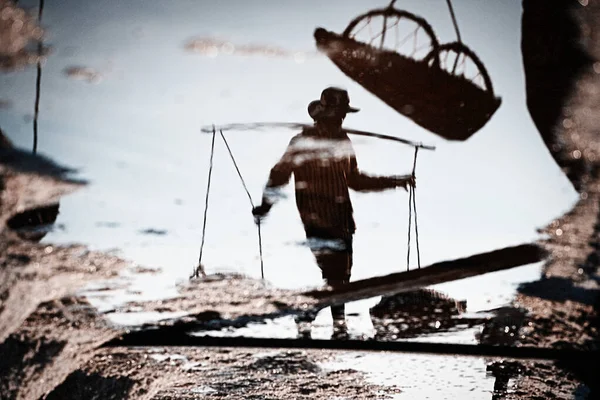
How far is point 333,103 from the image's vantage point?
1525 mm

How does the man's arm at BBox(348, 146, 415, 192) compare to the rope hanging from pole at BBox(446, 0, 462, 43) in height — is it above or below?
below

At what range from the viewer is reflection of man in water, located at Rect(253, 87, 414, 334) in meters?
1.61

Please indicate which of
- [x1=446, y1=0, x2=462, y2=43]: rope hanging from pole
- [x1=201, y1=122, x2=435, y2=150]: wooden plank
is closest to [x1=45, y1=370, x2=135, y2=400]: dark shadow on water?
[x1=201, y1=122, x2=435, y2=150]: wooden plank

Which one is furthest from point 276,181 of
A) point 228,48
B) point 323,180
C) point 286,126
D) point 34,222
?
point 34,222

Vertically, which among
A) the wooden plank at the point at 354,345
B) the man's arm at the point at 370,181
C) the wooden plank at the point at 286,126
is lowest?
the wooden plank at the point at 354,345

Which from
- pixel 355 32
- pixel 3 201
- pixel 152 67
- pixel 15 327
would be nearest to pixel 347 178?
pixel 355 32

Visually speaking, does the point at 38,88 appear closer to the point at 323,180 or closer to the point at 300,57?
the point at 300,57

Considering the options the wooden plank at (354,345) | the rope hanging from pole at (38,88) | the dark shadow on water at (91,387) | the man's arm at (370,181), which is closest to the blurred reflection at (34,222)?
the rope hanging from pole at (38,88)

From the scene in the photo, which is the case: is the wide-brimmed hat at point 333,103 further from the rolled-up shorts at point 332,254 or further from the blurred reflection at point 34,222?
the blurred reflection at point 34,222

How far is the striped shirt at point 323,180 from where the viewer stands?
176 cm

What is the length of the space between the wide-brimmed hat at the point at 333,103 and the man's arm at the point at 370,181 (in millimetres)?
316

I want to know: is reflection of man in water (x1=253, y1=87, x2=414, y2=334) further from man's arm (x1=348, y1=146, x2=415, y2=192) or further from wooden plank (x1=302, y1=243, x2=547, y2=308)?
wooden plank (x1=302, y1=243, x2=547, y2=308)

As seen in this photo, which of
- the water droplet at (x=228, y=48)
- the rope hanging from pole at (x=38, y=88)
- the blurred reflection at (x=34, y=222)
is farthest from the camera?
the blurred reflection at (x=34, y=222)

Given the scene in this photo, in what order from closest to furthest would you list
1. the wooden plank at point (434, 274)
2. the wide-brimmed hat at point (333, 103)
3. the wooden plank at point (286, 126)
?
1. the wide-brimmed hat at point (333, 103)
2. the wooden plank at point (286, 126)
3. the wooden plank at point (434, 274)
